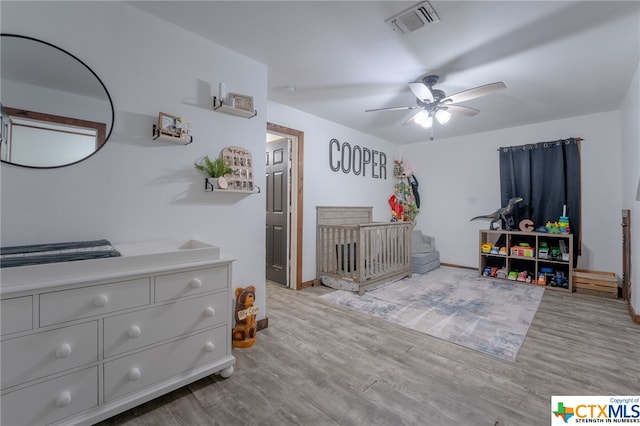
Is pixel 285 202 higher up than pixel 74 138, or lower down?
lower down

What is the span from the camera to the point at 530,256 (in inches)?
157

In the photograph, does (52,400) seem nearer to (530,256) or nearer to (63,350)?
(63,350)

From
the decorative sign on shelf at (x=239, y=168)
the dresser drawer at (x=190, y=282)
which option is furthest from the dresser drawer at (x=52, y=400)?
the decorative sign on shelf at (x=239, y=168)

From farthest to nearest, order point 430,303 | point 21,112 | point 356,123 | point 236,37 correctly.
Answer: point 356,123
point 430,303
point 236,37
point 21,112

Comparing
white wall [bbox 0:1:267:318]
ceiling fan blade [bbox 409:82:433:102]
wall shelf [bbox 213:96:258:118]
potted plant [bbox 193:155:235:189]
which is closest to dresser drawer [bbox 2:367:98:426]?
white wall [bbox 0:1:267:318]

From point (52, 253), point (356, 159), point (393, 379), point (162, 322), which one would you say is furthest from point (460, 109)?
point (52, 253)

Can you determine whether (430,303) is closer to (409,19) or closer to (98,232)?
(409,19)

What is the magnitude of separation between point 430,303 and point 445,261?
2.32m

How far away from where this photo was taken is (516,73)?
8.66 ft

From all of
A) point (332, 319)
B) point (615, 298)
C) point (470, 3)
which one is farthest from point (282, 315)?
point (615, 298)

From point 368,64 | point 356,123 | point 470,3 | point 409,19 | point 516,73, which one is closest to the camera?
point 470,3

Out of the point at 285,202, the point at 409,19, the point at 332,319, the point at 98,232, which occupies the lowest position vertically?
the point at 332,319

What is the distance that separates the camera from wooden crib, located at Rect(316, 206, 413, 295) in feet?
11.6

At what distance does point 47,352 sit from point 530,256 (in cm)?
504
